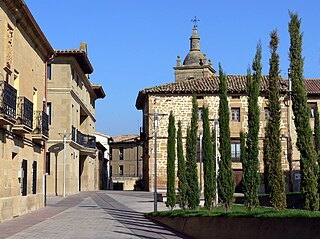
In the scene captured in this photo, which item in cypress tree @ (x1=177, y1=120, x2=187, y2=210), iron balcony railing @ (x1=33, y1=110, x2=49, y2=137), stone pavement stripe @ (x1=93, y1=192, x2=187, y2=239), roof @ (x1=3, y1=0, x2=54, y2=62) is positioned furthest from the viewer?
iron balcony railing @ (x1=33, y1=110, x2=49, y2=137)

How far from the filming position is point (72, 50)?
132 feet

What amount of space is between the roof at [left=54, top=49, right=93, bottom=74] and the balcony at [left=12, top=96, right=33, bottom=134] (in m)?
17.4

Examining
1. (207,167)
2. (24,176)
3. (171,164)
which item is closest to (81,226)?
(207,167)

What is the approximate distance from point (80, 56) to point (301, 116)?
1166 inches

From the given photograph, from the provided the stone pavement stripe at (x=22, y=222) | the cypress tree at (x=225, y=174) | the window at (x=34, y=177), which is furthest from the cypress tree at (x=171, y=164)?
the cypress tree at (x=225, y=174)

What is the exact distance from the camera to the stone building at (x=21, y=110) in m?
18.8

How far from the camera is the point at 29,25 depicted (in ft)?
75.6

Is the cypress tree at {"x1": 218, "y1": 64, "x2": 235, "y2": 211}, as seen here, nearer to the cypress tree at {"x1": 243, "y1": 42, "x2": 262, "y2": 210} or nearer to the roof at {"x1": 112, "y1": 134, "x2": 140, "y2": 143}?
the cypress tree at {"x1": 243, "y1": 42, "x2": 262, "y2": 210}

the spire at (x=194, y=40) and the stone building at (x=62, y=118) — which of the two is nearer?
the stone building at (x=62, y=118)

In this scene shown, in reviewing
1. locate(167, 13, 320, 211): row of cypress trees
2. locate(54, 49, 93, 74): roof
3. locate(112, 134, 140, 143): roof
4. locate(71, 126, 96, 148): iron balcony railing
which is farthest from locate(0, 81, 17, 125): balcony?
locate(112, 134, 140, 143): roof

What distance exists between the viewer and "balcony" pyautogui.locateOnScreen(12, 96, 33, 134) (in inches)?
795

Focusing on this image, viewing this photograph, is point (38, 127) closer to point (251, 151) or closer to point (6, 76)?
point (6, 76)

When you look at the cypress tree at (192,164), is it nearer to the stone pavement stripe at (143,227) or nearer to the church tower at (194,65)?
the stone pavement stripe at (143,227)

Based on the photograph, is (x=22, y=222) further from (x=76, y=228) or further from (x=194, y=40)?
(x=194, y=40)
